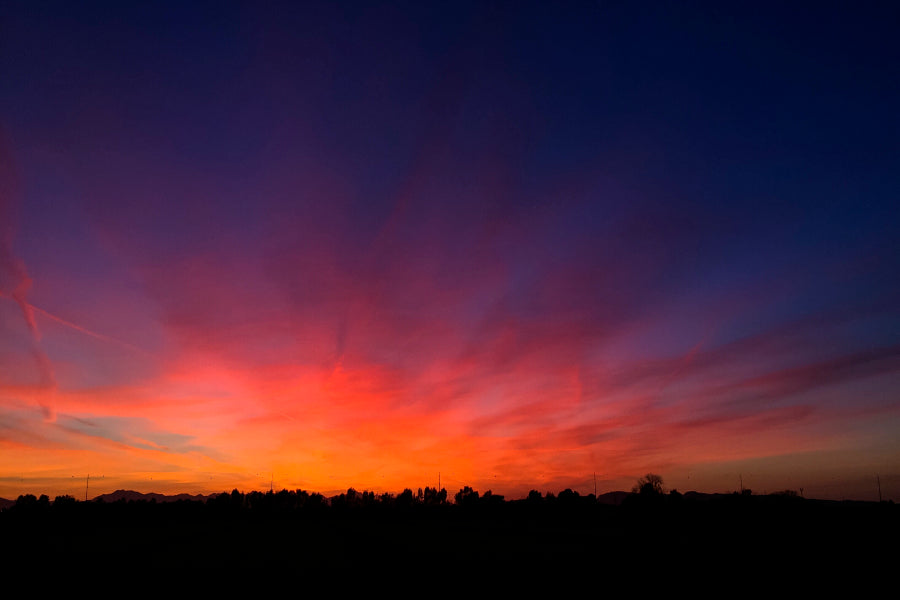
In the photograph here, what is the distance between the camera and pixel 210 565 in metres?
46.2

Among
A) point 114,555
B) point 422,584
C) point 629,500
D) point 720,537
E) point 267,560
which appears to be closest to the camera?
point 422,584

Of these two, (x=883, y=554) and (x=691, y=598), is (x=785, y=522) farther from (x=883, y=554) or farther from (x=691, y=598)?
(x=691, y=598)

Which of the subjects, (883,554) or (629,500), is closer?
(883,554)

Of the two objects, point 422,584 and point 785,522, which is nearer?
point 422,584

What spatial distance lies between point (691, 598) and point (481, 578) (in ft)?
40.8

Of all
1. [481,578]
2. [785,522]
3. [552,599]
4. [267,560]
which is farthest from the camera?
[785,522]

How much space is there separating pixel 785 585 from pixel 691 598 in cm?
847

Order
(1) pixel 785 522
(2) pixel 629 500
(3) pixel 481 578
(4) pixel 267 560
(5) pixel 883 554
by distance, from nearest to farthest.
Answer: (3) pixel 481 578 → (5) pixel 883 554 → (4) pixel 267 560 → (1) pixel 785 522 → (2) pixel 629 500

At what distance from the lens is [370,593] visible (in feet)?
94.4

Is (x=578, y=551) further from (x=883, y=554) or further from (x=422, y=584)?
(x=422, y=584)

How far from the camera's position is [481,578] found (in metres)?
34.9

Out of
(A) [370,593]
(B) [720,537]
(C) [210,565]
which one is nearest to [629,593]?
(A) [370,593]

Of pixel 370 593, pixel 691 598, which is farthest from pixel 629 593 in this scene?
pixel 370 593

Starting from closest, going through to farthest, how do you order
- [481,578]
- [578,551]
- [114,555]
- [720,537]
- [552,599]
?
[552,599] < [481,578] < [578,551] < [114,555] < [720,537]
